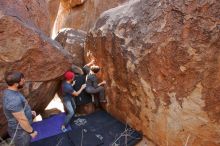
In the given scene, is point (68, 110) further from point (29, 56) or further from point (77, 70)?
point (29, 56)

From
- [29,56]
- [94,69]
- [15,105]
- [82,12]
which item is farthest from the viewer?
[82,12]

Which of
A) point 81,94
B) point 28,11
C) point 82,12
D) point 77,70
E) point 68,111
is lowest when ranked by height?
point 68,111

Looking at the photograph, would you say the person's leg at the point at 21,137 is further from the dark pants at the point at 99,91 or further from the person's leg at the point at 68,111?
the dark pants at the point at 99,91

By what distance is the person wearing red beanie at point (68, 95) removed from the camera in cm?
525

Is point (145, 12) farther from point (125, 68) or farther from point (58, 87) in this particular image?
point (58, 87)

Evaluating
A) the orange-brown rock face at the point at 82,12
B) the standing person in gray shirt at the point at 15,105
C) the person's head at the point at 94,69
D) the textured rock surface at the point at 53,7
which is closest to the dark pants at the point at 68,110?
the person's head at the point at 94,69

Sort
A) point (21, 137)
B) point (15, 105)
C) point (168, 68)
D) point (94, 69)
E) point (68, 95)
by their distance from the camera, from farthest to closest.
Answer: point (94, 69), point (68, 95), point (168, 68), point (21, 137), point (15, 105)

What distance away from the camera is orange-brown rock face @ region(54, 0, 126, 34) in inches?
382

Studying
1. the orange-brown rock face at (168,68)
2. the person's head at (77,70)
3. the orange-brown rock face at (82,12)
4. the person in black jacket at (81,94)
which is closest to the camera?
the orange-brown rock face at (168,68)

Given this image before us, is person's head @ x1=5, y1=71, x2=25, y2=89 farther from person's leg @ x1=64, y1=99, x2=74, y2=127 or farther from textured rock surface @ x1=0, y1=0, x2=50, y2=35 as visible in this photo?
person's leg @ x1=64, y1=99, x2=74, y2=127

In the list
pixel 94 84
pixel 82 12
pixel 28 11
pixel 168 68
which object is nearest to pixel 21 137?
pixel 94 84

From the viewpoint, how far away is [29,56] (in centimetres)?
489

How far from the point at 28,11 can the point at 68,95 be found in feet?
6.52

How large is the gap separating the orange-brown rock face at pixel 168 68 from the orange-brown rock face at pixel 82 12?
4439mm
